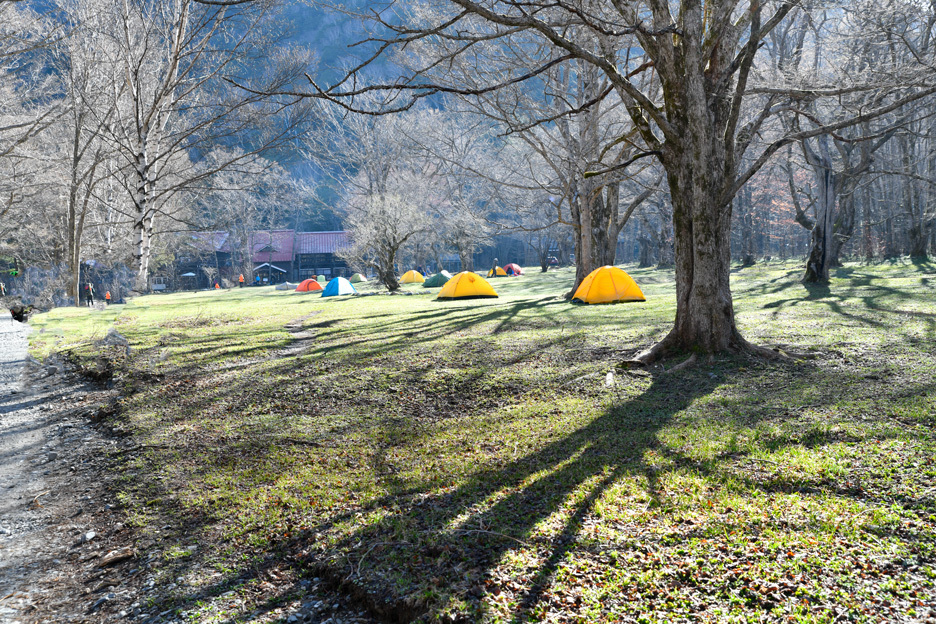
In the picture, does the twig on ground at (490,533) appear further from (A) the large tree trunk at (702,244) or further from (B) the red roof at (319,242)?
(B) the red roof at (319,242)

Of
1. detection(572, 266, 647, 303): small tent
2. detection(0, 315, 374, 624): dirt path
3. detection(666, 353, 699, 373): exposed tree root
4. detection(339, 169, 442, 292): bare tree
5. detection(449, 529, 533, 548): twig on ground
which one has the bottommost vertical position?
detection(0, 315, 374, 624): dirt path

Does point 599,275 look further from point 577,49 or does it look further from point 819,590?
point 819,590

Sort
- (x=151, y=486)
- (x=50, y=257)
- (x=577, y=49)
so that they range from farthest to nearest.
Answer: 1. (x=50, y=257)
2. (x=577, y=49)
3. (x=151, y=486)

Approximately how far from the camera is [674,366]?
23.4ft

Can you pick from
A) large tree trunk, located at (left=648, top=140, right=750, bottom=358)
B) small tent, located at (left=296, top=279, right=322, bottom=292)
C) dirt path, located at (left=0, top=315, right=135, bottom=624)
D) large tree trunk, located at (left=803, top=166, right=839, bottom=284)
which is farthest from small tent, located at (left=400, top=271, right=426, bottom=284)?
large tree trunk, located at (left=648, top=140, right=750, bottom=358)

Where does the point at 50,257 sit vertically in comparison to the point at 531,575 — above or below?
above

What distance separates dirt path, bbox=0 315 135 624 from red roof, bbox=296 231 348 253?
5417 cm

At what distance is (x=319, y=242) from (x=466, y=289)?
43.0m

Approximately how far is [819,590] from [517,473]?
2105 mm

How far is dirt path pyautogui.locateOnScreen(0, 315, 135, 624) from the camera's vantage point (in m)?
3.19

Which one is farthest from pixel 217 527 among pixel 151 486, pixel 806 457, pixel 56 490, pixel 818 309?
pixel 818 309

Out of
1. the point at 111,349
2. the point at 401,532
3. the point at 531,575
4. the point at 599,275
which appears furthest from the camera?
the point at 599,275

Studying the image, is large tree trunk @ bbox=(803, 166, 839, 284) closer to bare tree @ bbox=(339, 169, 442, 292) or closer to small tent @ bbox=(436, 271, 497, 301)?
small tent @ bbox=(436, 271, 497, 301)

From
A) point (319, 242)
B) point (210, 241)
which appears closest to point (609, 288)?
point (210, 241)
